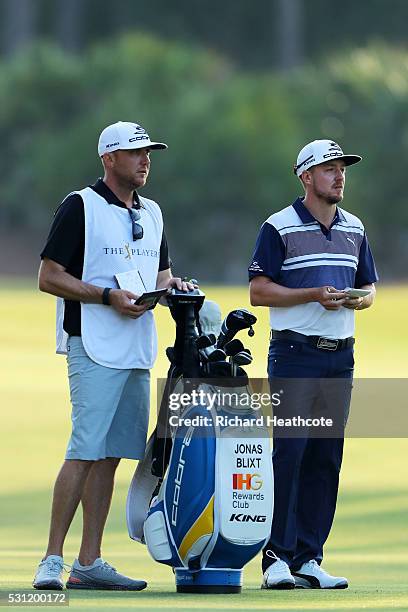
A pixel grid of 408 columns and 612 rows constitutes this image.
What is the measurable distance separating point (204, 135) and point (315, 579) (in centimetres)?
4204

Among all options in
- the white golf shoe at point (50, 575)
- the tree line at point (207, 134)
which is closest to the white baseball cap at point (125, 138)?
the white golf shoe at point (50, 575)

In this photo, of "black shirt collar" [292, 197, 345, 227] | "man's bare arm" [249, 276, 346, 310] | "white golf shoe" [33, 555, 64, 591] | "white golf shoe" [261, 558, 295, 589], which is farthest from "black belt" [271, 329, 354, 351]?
"white golf shoe" [33, 555, 64, 591]

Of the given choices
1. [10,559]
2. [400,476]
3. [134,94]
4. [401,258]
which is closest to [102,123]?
[134,94]

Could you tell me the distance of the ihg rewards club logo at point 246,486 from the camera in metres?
6.63

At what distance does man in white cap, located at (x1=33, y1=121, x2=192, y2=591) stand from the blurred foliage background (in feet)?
124

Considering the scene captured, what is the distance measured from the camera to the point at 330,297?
727 cm

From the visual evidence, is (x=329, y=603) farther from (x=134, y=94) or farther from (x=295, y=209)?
(x=134, y=94)

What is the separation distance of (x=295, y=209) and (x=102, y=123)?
43.0m

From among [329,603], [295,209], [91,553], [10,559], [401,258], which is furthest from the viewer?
[401,258]

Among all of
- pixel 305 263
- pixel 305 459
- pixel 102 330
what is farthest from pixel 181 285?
pixel 305 459

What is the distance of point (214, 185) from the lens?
4838 cm

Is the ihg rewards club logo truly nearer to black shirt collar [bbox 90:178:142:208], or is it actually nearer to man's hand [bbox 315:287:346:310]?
man's hand [bbox 315:287:346:310]

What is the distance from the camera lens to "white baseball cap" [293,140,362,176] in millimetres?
7473

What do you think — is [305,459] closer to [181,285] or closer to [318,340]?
[318,340]
